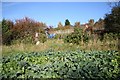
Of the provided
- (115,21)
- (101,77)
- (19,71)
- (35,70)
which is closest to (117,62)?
(101,77)

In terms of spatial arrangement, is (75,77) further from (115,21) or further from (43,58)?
(115,21)

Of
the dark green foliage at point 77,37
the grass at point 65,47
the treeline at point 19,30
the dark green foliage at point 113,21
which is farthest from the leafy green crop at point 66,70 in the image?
the dark green foliage at point 113,21

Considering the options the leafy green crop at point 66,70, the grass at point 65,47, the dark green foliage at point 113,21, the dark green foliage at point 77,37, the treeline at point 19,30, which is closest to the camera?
the leafy green crop at point 66,70

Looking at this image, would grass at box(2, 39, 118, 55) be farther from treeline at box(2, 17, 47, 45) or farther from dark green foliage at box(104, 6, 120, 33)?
dark green foliage at box(104, 6, 120, 33)

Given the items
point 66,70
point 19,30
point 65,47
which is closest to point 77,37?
point 65,47

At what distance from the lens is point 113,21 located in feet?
42.6

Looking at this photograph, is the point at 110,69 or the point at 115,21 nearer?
the point at 110,69

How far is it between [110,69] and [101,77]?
0.53 meters

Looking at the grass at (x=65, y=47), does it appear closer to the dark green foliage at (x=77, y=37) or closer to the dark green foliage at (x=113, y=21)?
the dark green foliage at (x=77, y=37)

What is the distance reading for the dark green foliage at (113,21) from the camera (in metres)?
12.2

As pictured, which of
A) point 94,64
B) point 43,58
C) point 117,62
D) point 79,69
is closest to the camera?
point 79,69

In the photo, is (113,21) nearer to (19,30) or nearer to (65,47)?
(65,47)

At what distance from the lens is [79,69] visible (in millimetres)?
3750

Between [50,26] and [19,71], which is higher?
[50,26]
